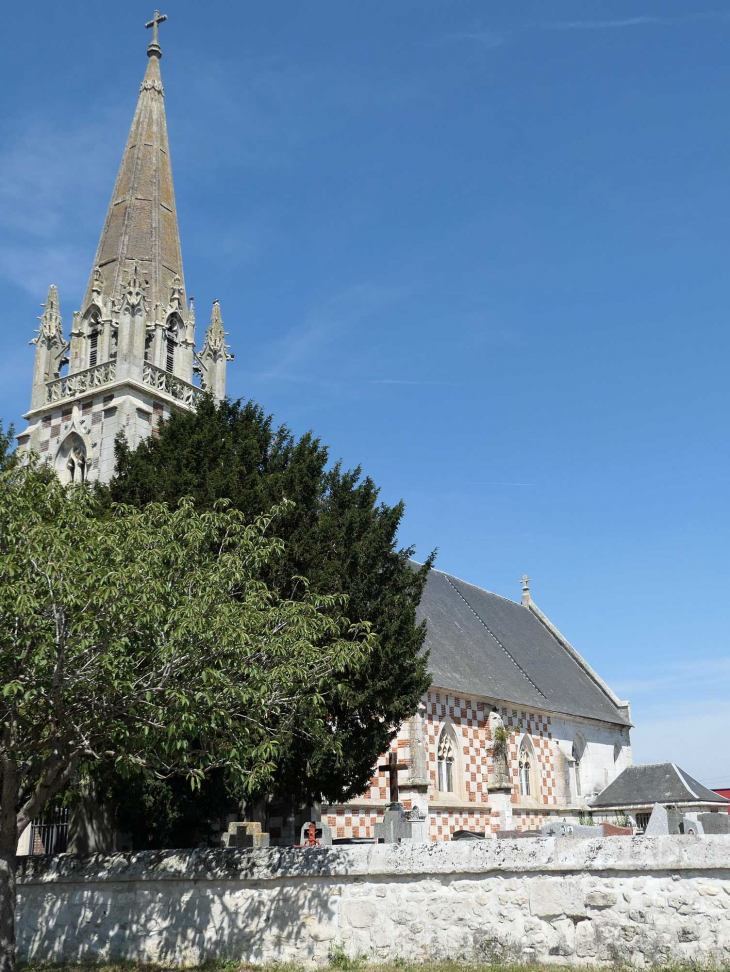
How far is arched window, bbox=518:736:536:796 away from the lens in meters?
32.5

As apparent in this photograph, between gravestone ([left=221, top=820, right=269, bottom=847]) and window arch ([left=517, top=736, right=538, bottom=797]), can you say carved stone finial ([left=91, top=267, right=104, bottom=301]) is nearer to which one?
gravestone ([left=221, top=820, right=269, bottom=847])

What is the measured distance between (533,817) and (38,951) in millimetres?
22038

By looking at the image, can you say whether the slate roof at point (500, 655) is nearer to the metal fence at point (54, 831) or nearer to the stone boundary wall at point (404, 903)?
the metal fence at point (54, 831)

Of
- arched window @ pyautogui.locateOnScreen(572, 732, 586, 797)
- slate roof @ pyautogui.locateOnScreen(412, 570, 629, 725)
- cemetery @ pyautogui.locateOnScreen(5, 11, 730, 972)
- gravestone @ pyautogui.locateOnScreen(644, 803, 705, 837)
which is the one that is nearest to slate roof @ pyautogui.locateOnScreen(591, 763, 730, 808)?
arched window @ pyautogui.locateOnScreen(572, 732, 586, 797)

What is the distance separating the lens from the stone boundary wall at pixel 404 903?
33.1ft

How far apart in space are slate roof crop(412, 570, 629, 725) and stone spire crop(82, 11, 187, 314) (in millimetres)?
13702

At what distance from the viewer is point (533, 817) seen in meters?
32.4

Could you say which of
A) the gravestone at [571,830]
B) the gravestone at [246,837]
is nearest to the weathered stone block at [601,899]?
the gravestone at [246,837]

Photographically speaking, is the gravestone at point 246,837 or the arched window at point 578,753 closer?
the gravestone at point 246,837

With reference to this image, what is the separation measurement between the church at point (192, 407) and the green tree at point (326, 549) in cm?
615

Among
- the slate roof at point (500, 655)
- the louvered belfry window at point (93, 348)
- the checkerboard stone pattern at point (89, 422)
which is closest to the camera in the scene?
the checkerboard stone pattern at point (89, 422)

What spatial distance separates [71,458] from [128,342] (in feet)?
12.2

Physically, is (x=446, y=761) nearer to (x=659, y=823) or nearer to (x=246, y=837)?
(x=659, y=823)

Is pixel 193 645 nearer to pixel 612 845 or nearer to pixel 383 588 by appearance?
pixel 612 845
